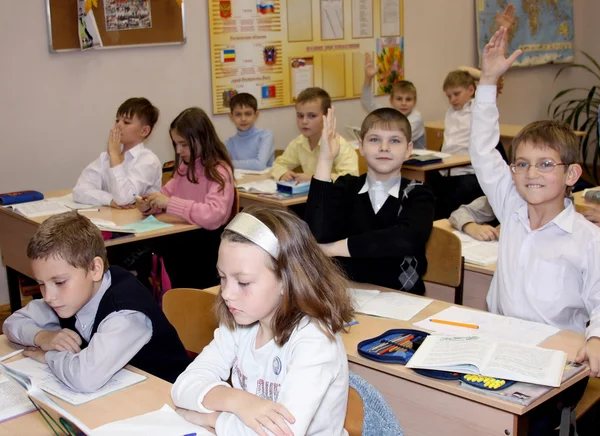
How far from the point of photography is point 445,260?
276 centimetres

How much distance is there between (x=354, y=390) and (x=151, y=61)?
13.5 feet

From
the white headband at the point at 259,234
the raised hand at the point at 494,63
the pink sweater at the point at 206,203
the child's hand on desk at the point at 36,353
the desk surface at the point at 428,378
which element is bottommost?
the desk surface at the point at 428,378

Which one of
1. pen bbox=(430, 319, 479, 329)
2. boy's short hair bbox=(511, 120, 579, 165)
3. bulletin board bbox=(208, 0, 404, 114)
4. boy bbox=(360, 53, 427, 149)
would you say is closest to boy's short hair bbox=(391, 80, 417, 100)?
boy bbox=(360, 53, 427, 149)

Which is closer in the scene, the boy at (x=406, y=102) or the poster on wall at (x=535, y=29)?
the boy at (x=406, y=102)

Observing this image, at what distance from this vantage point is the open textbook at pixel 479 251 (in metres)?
2.94

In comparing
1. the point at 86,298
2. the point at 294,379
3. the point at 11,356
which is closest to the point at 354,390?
the point at 294,379

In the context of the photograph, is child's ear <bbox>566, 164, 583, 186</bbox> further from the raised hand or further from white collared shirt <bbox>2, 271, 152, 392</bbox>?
white collared shirt <bbox>2, 271, 152, 392</bbox>

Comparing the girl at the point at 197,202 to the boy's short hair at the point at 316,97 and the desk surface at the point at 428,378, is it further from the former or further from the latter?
the desk surface at the point at 428,378

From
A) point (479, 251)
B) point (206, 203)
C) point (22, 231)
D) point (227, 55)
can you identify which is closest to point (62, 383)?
point (479, 251)

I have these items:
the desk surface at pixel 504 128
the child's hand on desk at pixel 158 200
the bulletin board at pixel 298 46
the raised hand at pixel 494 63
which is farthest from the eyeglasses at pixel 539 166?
the desk surface at pixel 504 128

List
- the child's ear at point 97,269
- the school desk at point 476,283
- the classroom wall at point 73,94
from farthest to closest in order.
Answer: the classroom wall at point 73,94 → the school desk at point 476,283 → the child's ear at point 97,269

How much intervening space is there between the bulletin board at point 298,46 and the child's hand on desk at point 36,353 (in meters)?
3.86

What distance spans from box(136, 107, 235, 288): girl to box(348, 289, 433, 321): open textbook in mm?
1356

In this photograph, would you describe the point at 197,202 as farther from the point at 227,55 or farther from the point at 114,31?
the point at 227,55
